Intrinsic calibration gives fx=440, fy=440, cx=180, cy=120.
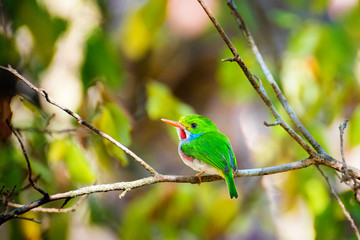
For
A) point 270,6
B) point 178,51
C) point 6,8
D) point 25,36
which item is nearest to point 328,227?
point 6,8

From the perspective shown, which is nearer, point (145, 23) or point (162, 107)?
point (162, 107)

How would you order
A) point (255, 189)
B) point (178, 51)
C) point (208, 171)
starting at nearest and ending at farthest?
1. point (208, 171)
2. point (255, 189)
3. point (178, 51)

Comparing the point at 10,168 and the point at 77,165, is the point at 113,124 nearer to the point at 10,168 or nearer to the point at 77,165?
the point at 77,165

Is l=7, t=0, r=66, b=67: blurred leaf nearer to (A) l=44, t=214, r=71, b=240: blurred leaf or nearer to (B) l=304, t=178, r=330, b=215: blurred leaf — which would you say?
(A) l=44, t=214, r=71, b=240: blurred leaf

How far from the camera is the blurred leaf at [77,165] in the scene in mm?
2240

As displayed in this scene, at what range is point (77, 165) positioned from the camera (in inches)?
88.8

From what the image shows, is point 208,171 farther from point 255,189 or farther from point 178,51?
point 178,51

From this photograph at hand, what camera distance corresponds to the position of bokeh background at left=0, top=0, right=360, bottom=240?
2.31 metres

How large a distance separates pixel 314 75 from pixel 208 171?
1270 millimetres

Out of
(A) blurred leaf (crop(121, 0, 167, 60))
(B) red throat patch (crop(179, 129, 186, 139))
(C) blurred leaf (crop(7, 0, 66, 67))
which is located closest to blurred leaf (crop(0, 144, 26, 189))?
(C) blurred leaf (crop(7, 0, 66, 67))

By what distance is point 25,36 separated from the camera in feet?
14.3

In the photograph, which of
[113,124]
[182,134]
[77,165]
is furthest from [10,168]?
[182,134]

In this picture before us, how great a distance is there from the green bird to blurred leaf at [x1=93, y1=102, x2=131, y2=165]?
0.68 ft

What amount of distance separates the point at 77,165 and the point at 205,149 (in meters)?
0.69
